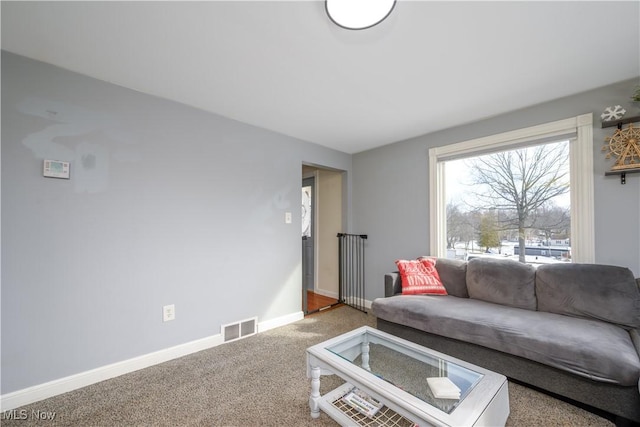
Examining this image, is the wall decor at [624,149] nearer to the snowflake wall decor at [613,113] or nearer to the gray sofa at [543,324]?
the snowflake wall decor at [613,113]

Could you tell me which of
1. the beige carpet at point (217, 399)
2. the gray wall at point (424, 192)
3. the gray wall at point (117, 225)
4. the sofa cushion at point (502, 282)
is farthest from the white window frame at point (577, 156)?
the gray wall at point (117, 225)

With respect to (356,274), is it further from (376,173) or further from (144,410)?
(144,410)

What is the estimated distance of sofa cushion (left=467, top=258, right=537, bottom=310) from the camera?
2318 mm

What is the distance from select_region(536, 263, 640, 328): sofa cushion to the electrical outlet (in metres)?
3.18

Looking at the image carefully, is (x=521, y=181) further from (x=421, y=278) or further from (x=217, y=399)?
(x=217, y=399)

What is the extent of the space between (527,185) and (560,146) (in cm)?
42

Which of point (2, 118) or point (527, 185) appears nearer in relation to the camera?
point (2, 118)

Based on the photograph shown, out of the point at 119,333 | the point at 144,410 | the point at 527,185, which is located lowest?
the point at 144,410

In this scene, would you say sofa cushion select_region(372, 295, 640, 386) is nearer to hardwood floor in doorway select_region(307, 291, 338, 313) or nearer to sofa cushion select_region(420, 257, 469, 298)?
sofa cushion select_region(420, 257, 469, 298)

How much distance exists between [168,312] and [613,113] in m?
4.00

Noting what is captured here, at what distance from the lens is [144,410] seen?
1681mm

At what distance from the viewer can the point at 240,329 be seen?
277cm

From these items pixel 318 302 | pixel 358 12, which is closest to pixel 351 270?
pixel 318 302

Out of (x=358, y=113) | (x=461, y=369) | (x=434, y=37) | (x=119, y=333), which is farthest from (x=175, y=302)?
(x=434, y=37)
